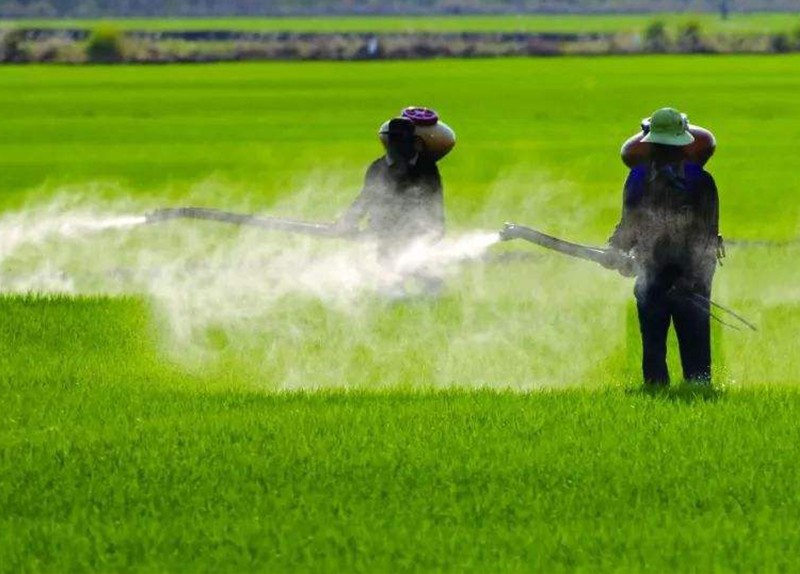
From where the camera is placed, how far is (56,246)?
23.4 meters

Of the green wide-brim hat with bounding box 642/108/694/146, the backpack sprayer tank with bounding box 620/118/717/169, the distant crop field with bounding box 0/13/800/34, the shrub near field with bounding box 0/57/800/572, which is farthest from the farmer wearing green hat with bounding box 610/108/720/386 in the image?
the distant crop field with bounding box 0/13/800/34

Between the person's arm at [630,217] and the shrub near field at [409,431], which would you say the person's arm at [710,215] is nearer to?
the person's arm at [630,217]

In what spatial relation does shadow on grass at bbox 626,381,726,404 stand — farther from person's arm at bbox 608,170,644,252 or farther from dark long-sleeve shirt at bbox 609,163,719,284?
person's arm at bbox 608,170,644,252

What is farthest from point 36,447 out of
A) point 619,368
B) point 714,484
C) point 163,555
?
point 619,368

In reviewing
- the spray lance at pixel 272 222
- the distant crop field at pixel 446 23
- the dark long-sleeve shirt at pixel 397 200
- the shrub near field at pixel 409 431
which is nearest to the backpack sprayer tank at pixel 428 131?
the dark long-sleeve shirt at pixel 397 200

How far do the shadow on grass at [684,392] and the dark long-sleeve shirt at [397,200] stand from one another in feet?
11.2

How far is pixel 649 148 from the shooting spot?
1195cm

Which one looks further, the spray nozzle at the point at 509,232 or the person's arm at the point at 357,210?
the person's arm at the point at 357,210

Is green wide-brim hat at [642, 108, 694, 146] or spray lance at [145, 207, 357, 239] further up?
green wide-brim hat at [642, 108, 694, 146]

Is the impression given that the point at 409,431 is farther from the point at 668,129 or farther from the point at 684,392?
the point at 668,129

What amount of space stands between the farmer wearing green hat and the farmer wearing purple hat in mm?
3538

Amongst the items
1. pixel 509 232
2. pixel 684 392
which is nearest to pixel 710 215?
pixel 684 392

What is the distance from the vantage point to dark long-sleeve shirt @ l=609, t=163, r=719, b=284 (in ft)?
38.7

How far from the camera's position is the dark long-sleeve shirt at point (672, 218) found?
11.8 meters
